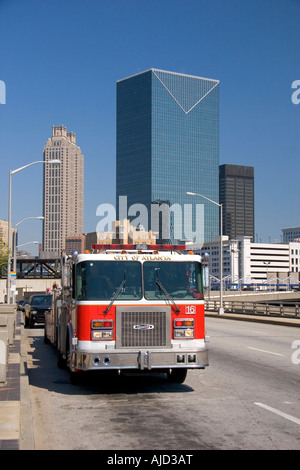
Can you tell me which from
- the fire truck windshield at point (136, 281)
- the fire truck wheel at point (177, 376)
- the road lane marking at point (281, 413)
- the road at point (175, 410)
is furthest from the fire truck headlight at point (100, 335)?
the road lane marking at point (281, 413)

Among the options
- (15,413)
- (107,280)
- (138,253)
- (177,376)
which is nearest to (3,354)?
(107,280)

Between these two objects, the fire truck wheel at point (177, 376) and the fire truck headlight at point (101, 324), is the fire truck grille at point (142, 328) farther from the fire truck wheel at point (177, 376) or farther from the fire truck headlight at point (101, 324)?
the fire truck wheel at point (177, 376)

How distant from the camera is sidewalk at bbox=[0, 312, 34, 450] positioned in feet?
24.2

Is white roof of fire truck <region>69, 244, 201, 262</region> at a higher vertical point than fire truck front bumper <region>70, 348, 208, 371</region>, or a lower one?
higher

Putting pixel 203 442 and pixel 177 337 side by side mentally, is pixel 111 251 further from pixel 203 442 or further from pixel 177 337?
pixel 203 442

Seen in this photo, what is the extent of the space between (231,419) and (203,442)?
4.97ft

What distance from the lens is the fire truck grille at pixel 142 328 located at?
11.0 metres

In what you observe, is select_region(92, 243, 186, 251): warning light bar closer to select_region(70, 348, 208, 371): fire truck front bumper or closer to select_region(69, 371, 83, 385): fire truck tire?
select_region(70, 348, 208, 371): fire truck front bumper

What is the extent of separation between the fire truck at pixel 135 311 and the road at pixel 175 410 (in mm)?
710

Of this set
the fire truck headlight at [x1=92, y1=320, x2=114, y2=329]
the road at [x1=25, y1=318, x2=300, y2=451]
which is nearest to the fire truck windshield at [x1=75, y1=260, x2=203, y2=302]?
the fire truck headlight at [x1=92, y1=320, x2=114, y2=329]

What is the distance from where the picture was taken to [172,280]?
1161cm

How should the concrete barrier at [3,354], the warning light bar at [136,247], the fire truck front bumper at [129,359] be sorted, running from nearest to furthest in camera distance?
the fire truck front bumper at [129,359]
the concrete barrier at [3,354]
the warning light bar at [136,247]

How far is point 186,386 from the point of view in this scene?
12.6m
